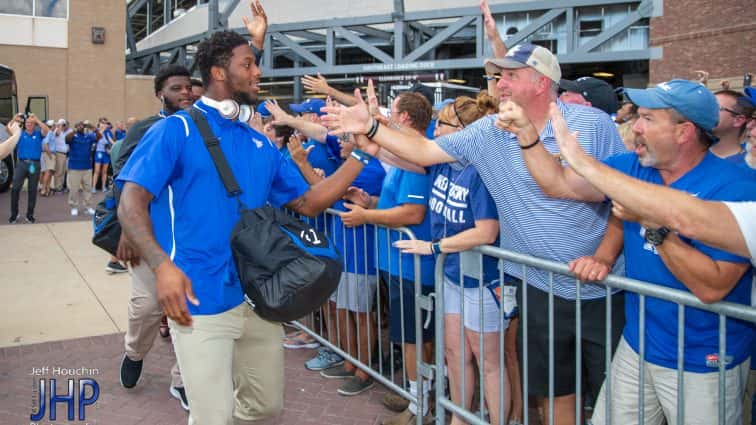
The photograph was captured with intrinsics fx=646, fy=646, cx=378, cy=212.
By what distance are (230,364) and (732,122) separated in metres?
3.15

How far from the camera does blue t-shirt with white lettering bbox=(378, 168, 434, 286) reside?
13.9 feet

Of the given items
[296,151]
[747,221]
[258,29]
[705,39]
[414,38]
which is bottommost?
[747,221]

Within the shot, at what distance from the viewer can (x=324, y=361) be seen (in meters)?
5.34

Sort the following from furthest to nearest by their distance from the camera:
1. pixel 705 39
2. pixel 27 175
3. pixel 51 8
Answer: pixel 51 8 → pixel 705 39 → pixel 27 175

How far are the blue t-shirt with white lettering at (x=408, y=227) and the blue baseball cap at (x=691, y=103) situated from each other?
1865mm

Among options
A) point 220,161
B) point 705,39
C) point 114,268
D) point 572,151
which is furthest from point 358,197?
point 705,39

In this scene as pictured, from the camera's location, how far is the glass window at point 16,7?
25.1 meters

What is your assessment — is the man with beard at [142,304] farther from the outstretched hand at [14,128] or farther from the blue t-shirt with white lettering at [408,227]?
the blue t-shirt with white lettering at [408,227]

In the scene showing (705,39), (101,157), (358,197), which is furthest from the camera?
(101,157)

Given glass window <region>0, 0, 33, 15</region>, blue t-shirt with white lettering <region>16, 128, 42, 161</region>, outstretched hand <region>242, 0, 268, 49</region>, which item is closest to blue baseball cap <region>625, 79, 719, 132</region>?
outstretched hand <region>242, 0, 268, 49</region>

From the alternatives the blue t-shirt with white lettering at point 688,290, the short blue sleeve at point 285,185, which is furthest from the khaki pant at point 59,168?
the blue t-shirt with white lettering at point 688,290

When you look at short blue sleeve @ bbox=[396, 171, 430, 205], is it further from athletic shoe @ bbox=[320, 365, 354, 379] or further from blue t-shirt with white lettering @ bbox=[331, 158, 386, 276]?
athletic shoe @ bbox=[320, 365, 354, 379]

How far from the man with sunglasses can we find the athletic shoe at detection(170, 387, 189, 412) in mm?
3808

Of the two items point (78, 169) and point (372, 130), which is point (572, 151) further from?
point (78, 169)
